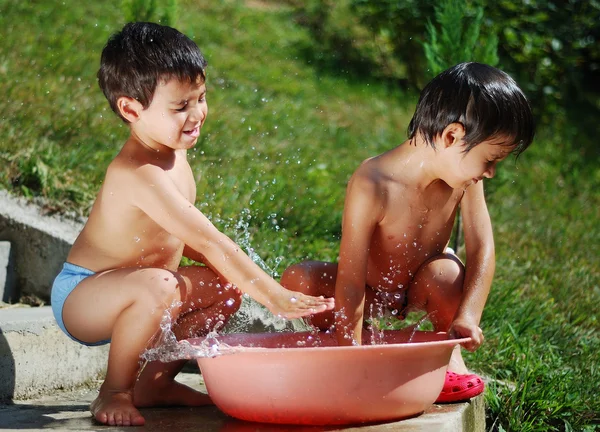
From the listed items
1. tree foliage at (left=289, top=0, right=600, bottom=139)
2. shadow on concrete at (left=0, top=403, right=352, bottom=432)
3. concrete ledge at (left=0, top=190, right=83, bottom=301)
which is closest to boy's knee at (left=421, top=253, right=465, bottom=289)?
shadow on concrete at (left=0, top=403, right=352, bottom=432)

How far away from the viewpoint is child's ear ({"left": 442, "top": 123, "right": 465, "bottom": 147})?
2668mm

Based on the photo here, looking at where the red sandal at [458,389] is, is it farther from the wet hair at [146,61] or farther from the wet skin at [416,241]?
the wet hair at [146,61]

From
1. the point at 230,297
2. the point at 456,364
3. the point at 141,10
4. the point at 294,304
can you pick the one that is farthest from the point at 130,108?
the point at 141,10

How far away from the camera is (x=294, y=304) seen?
2502 millimetres

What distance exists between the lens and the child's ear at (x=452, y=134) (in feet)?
8.75

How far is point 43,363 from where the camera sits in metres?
3.04

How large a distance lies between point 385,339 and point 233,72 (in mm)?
3783

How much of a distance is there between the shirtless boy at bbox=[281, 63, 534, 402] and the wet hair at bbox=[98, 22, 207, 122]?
62 centimetres

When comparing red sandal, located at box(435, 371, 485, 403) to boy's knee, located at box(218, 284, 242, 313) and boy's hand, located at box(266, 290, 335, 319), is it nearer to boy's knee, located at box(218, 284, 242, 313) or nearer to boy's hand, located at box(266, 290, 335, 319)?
boy's hand, located at box(266, 290, 335, 319)

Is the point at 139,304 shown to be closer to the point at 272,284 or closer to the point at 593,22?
the point at 272,284

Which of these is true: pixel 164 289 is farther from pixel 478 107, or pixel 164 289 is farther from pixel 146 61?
pixel 478 107

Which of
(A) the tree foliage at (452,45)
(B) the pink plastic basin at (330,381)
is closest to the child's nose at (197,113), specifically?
(B) the pink plastic basin at (330,381)

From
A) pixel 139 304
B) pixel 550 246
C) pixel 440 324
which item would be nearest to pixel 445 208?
pixel 440 324

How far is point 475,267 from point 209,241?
86 centimetres
